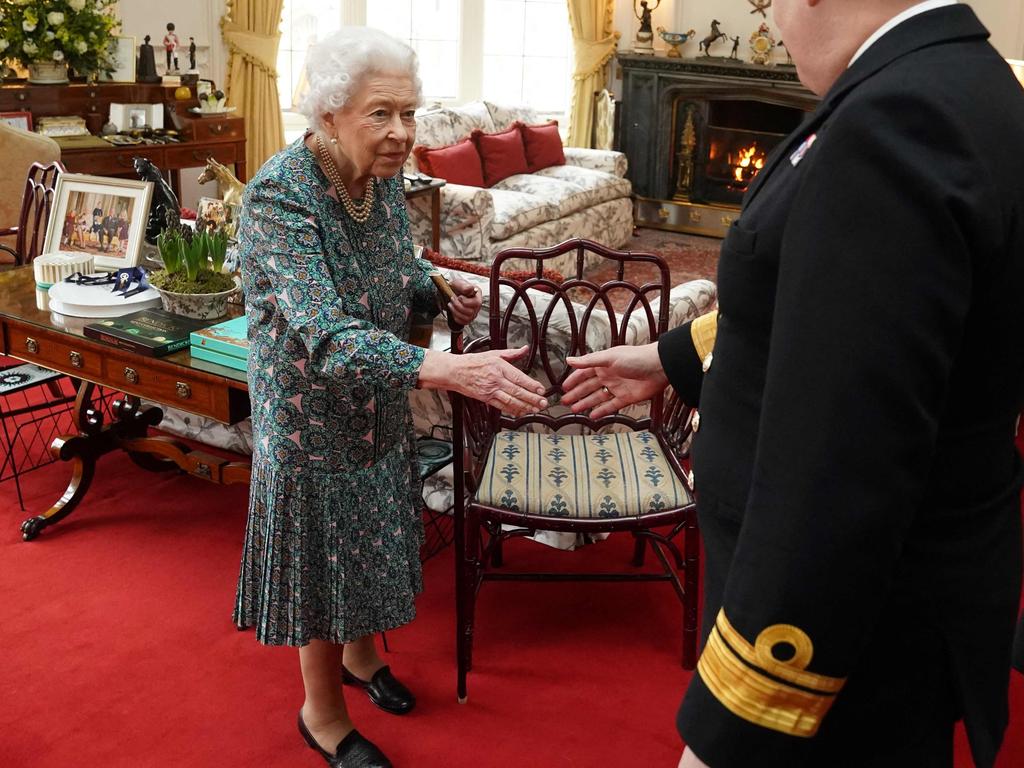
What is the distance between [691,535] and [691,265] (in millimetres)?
4716

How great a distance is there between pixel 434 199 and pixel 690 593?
348 cm

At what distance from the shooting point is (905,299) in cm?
85

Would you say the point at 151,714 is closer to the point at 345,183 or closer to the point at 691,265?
the point at 345,183

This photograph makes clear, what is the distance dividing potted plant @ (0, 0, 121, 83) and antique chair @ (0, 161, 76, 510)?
170 centimetres

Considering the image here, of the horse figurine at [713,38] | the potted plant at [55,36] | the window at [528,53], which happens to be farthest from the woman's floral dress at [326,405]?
the window at [528,53]

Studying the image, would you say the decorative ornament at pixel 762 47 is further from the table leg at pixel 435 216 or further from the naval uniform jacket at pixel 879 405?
the naval uniform jacket at pixel 879 405

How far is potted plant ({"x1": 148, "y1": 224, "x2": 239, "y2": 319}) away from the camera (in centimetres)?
291

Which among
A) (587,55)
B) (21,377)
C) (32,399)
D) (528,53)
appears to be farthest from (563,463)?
(528,53)

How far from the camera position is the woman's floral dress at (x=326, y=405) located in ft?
6.15

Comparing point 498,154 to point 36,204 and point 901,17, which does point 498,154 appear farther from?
point 901,17

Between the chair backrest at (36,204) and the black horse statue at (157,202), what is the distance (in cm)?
39

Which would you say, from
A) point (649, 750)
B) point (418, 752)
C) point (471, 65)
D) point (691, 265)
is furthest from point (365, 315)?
point (471, 65)

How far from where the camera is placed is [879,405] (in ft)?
2.82

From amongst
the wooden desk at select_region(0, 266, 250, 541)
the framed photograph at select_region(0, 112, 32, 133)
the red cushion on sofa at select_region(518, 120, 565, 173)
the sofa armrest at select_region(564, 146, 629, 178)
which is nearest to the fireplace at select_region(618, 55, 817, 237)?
the sofa armrest at select_region(564, 146, 629, 178)
